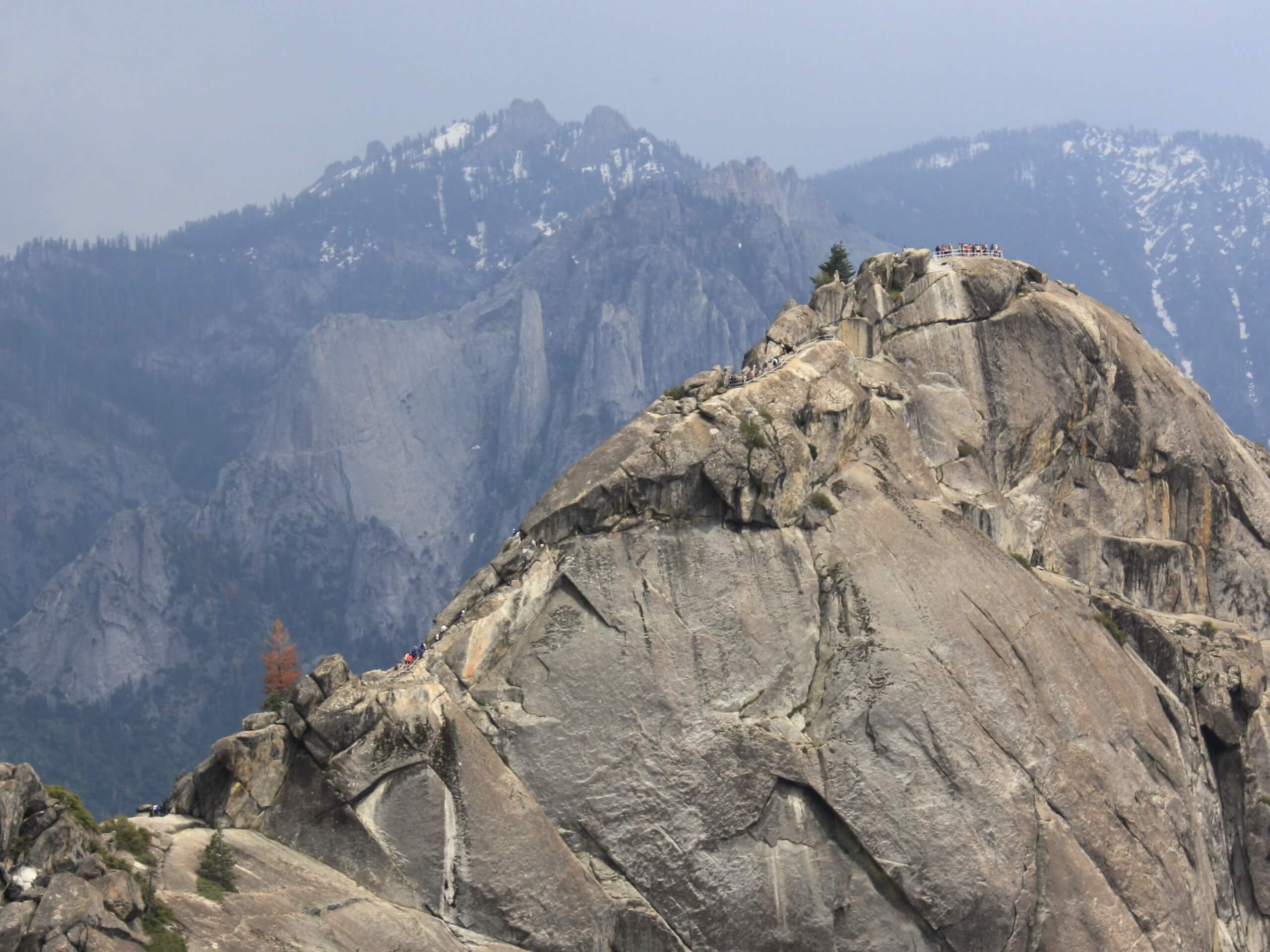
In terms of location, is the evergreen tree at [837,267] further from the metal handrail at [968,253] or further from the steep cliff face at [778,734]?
the steep cliff face at [778,734]

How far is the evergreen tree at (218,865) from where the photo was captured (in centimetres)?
7338

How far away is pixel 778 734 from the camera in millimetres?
83750

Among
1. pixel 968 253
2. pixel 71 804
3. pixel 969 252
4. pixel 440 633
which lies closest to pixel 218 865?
pixel 71 804

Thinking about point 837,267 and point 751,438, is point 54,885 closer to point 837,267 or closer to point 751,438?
point 751,438

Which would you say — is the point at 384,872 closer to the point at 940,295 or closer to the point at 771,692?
the point at 771,692

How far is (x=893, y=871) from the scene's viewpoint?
82312 mm

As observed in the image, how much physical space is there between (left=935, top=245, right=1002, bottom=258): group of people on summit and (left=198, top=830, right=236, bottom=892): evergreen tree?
184 feet

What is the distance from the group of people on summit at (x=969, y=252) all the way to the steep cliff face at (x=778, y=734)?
1415cm

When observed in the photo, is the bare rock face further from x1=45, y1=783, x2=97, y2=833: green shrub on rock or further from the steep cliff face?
the steep cliff face

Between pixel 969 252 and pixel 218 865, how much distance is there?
5894 centimetres

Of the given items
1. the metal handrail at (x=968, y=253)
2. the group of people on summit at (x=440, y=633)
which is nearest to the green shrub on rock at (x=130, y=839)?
the group of people on summit at (x=440, y=633)

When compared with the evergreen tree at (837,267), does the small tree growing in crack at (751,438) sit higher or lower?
lower

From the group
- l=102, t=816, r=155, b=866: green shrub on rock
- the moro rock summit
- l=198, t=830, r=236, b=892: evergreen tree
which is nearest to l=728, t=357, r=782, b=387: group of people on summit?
the moro rock summit

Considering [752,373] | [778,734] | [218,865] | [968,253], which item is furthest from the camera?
[968,253]
